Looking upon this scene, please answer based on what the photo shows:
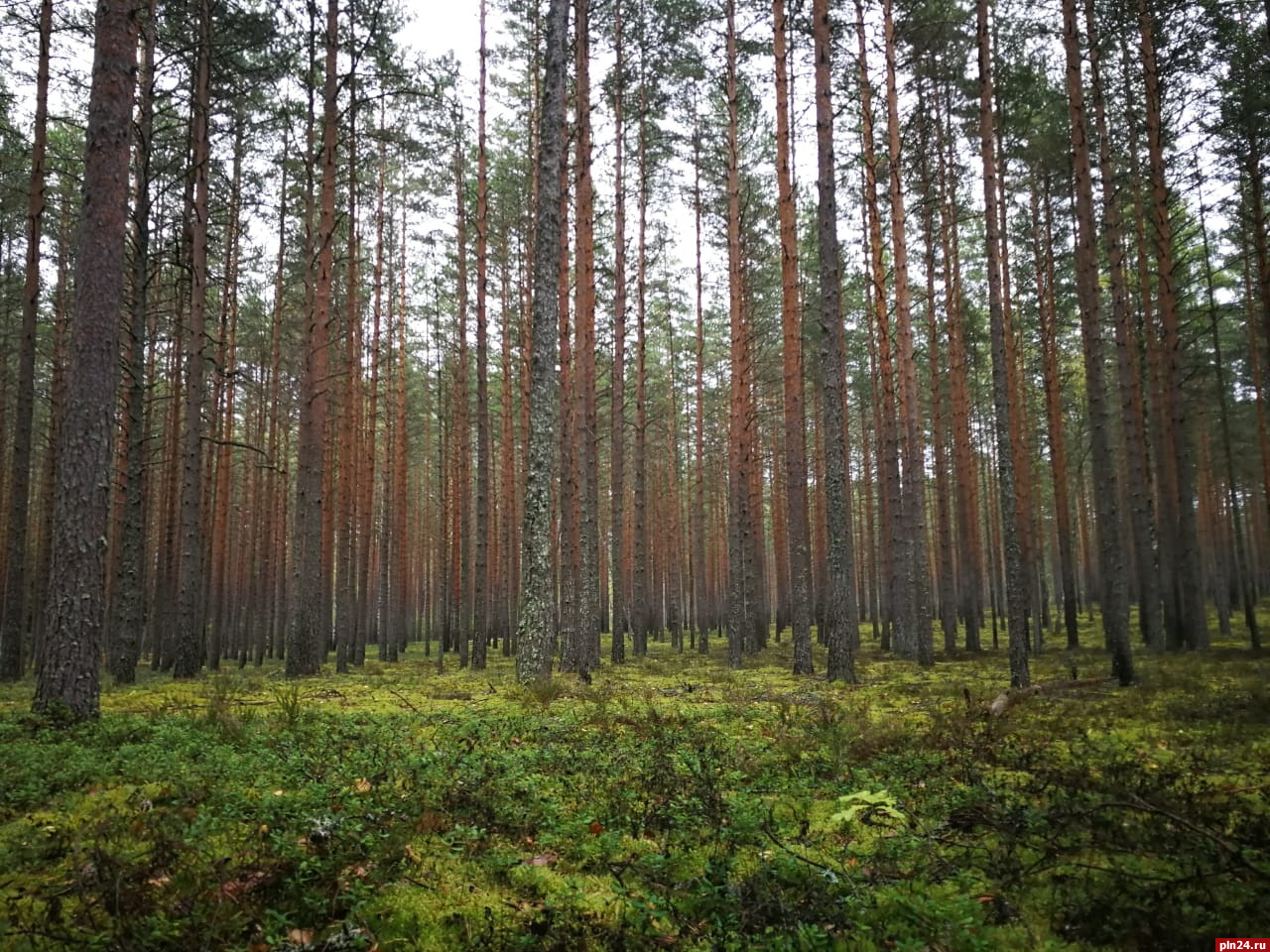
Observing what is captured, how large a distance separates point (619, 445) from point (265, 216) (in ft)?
37.5

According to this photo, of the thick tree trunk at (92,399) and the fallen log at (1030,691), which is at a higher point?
the thick tree trunk at (92,399)

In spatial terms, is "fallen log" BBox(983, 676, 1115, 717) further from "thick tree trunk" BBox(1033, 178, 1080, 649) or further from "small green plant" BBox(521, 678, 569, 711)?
"thick tree trunk" BBox(1033, 178, 1080, 649)

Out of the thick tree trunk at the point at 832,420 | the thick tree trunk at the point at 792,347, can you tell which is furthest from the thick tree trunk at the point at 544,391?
the thick tree trunk at the point at 792,347

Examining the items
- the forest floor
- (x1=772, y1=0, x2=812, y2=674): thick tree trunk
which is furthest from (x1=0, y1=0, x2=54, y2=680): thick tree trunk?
(x1=772, y1=0, x2=812, y2=674): thick tree trunk

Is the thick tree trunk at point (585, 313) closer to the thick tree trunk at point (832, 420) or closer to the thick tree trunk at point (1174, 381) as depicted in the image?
the thick tree trunk at point (832, 420)

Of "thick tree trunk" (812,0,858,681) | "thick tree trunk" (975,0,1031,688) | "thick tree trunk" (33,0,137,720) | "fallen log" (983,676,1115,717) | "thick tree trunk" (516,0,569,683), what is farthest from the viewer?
"thick tree trunk" (812,0,858,681)

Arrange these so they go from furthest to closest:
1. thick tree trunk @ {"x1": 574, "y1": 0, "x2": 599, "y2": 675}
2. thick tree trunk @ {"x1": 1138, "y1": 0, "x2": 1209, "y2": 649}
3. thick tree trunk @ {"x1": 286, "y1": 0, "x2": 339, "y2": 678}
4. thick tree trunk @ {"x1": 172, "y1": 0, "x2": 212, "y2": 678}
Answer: thick tree trunk @ {"x1": 574, "y1": 0, "x2": 599, "y2": 675} → thick tree trunk @ {"x1": 1138, "y1": 0, "x2": 1209, "y2": 649} → thick tree trunk @ {"x1": 286, "y1": 0, "x2": 339, "y2": 678} → thick tree trunk @ {"x1": 172, "y1": 0, "x2": 212, "y2": 678}

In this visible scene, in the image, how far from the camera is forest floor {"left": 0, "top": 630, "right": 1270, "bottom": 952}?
2809 mm

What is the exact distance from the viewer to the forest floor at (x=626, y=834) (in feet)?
9.21

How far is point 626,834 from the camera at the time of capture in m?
4.02

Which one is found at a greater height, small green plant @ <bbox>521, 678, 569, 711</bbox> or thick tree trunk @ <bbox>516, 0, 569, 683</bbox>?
thick tree trunk @ <bbox>516, 0, 569, 683</bbox>

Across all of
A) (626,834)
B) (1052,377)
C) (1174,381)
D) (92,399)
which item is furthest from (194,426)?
(1052,377)

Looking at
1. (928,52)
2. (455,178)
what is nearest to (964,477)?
(928,52)

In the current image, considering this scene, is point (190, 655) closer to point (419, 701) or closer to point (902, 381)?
point (419, 701)
